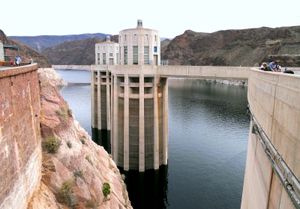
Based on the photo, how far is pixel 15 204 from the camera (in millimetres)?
10906

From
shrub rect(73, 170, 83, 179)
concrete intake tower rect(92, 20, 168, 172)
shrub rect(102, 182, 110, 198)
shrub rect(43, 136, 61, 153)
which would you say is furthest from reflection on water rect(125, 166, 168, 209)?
shrub rect(43, 136, 61, 153)

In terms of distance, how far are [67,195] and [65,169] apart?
169cm

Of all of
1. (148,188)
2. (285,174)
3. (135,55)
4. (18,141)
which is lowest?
(148,188)

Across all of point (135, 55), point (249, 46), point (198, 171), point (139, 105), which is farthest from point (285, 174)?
point (249, 46)

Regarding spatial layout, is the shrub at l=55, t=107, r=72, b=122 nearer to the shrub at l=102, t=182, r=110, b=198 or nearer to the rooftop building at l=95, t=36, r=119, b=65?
the shrub at l=102, t=182, r=110, b=198

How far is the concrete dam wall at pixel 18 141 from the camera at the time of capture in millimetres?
10316

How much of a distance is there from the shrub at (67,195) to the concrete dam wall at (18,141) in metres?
1.45

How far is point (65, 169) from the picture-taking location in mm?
16391

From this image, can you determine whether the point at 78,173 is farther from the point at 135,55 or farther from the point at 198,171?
the point at 135,55

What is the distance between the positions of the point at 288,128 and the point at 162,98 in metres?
30.1

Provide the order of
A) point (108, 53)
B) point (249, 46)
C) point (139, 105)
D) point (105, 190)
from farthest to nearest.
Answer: point (249, 46) → point (108, 53) → point (139, 105) → point (105, 190)

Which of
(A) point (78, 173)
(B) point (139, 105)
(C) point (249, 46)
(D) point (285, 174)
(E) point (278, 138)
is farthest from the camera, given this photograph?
(C) point (249, 46)

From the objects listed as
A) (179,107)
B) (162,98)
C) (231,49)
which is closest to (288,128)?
(162,98)

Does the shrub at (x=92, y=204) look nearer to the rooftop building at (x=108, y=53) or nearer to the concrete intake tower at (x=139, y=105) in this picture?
the concrete intake tower at (x=139, y=105)
